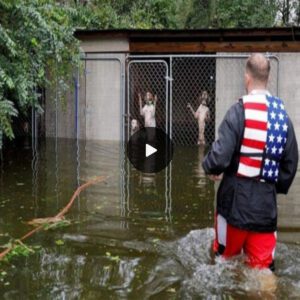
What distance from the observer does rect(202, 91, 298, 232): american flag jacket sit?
4320 mm

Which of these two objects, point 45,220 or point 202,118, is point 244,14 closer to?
point 202,118

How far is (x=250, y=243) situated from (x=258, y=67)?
133cm

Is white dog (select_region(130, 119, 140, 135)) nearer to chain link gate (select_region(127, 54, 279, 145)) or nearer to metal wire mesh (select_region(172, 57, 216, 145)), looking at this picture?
chain link gate (select_region(127, 54, 279, 145))

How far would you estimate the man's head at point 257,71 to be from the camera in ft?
14.3

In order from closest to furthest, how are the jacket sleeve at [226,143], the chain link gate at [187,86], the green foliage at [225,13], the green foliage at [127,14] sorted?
the jacket sleeve at [226,143], the chain link gate at [187,86], the green foliage at [127,14], the green foliage at [225,13]

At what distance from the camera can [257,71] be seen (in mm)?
4379

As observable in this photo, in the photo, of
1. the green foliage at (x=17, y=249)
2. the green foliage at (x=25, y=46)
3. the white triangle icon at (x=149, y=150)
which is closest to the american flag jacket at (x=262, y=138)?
the green foliage at (x=17, y=249)

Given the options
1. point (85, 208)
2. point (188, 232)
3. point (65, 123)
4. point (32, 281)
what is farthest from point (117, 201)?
point (65, 123)

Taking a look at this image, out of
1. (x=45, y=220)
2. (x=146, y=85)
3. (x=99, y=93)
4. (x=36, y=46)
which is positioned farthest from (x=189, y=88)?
(x=45, y=220)

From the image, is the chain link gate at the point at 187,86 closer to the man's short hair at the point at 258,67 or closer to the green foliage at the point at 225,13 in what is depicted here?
the green foliage at the point at 225,13

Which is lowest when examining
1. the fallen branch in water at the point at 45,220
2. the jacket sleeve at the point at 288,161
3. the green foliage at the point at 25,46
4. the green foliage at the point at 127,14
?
the fallen branch in water at the point at 45,220

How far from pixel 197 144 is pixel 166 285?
418 inches

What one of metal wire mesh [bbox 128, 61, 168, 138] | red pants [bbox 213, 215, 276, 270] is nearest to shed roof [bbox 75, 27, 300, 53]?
metal wire mesh [bbox 128, 61, 168, 138]
